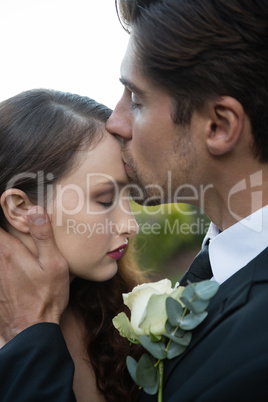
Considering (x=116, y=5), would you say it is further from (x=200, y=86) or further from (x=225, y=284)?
(x=225, y=284)

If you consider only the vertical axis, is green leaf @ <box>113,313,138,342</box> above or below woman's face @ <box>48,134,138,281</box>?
below

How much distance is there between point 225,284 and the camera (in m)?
1.95

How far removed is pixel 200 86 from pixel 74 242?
0.98 metres

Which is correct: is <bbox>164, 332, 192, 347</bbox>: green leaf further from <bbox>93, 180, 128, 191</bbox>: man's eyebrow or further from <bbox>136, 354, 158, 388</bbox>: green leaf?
<bbox>93, 180, 128, 191</bbox>: man's eyebrow

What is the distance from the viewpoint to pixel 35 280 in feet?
7.78

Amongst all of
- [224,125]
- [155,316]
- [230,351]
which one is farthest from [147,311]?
[224,125]

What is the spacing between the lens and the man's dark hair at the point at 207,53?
202 centimetres

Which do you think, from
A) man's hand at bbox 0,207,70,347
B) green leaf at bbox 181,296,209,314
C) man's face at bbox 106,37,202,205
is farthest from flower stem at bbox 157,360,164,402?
man's face at bbox 106,37,202,205

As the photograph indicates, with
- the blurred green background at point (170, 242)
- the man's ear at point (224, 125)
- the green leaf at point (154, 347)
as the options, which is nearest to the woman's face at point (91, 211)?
the man's ear at point (224, 125)

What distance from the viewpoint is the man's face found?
2.25m

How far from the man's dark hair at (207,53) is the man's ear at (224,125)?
4cm

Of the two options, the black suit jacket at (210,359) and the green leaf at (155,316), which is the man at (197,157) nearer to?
the black suit jacket at (210,359)

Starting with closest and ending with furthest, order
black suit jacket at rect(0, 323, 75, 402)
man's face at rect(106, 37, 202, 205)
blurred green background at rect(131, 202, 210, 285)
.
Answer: black suit jacket at rect(0, 323, 75, 402) → man's face at rect(106, 37, 202, 205) → blurred green background at rect(131, 202, 210, 285)

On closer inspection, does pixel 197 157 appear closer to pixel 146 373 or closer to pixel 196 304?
pixel 196 304
